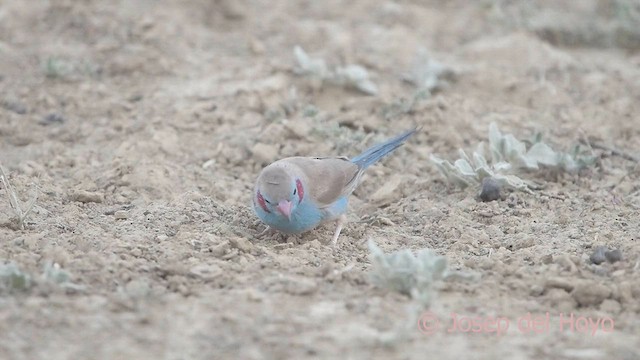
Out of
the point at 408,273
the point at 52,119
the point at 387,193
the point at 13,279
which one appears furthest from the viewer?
the point at 52,119

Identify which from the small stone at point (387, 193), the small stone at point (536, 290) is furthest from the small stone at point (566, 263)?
the small stone at point (387, 193)

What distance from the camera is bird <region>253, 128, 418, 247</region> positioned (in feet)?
16.5

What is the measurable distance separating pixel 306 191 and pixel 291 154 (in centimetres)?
98

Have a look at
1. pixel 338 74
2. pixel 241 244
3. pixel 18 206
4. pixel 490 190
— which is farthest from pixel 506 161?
pixel 18 206

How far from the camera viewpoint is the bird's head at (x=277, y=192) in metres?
5.01

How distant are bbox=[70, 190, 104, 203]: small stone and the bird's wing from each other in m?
1.09

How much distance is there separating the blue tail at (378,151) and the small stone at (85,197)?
1496mm

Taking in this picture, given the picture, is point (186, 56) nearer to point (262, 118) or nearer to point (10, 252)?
point (262, 118)

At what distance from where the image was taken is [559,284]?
4.15 meters

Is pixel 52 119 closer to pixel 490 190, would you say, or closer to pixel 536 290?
pixel 490 190

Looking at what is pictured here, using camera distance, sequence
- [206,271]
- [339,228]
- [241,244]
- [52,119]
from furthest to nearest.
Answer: [52,119] → [339,228] → [241,244] → [206,271]

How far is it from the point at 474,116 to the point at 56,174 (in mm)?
2863

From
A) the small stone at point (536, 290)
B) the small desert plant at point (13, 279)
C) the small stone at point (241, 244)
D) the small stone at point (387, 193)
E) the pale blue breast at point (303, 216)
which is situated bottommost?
the small stone at point (387, 193)

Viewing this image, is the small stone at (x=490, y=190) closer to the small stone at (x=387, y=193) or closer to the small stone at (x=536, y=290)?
the small stone at (x=387, y=193)
